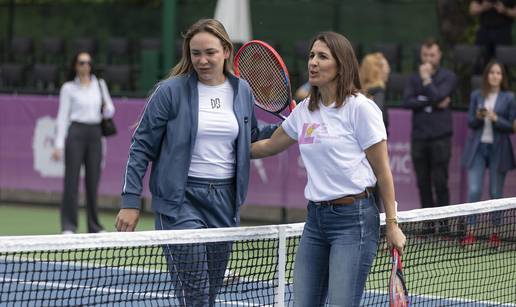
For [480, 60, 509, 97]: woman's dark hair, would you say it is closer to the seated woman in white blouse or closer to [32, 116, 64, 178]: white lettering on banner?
the seated woman in white blouse

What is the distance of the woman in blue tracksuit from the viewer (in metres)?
5.85

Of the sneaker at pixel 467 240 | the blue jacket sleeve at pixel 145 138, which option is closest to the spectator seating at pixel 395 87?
the sneaker at pixel 467 240

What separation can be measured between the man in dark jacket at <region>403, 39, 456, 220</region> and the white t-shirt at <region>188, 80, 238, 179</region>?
6.95m

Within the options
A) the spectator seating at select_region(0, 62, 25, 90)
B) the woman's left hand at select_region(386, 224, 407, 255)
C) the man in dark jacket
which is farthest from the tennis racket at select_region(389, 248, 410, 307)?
the spectator seating at select_region(0, 62, 25, 90)

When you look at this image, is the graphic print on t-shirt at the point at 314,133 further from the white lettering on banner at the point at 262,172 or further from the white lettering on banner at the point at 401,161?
the white lettering on banner at the point at 262,172

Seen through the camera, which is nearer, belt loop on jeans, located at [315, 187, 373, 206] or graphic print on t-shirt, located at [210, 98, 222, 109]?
belt loop on jeans, located at [315, 187, 373, 206]

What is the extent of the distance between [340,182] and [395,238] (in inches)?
13.9

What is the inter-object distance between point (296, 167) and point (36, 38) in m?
9.60

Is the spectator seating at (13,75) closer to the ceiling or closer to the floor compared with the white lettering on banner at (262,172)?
closer to the ceiling

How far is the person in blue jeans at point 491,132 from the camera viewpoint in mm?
12461

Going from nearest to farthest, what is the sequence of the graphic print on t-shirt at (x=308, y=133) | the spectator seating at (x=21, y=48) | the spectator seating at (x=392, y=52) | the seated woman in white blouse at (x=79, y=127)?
1. the graphic print on t-shirt at (x=308, y=133)
2. the seated woman in white blouse at (x=79, y=127)
3. the spectator seating at (x=392, y=52)
4. the spectator seating at (x=21, y=48)

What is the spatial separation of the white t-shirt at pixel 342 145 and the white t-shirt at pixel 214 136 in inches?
17.6

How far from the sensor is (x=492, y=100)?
41.3 feet

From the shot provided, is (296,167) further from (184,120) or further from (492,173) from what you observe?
(184,120)
